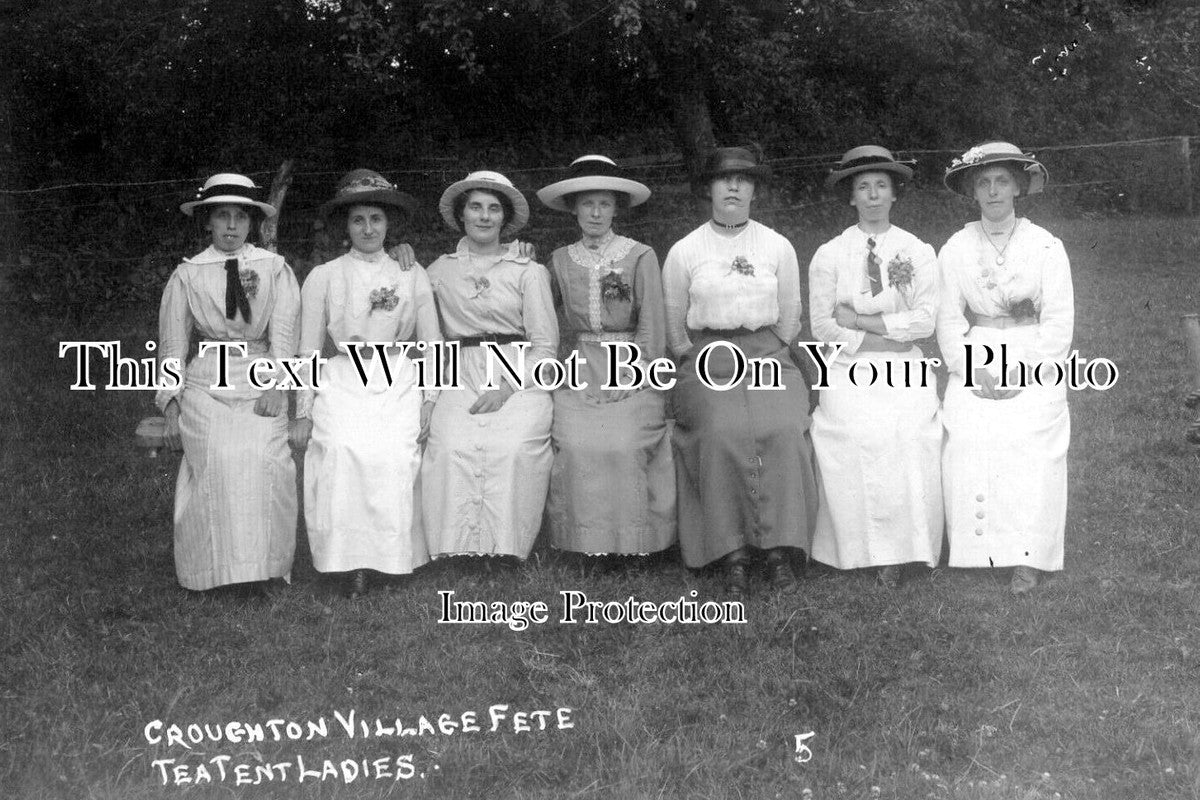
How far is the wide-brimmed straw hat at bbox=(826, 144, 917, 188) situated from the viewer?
5.65 meters

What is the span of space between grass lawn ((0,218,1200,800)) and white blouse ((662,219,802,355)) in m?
1.20

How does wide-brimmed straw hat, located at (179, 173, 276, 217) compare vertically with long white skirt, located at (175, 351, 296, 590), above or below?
above

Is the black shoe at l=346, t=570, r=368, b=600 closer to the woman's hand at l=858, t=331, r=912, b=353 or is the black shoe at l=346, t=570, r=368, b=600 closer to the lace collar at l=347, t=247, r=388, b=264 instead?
the lace collar at l=347, t=247, r=388, b=264

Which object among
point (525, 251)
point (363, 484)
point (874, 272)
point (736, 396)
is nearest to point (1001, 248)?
point (874, 272)

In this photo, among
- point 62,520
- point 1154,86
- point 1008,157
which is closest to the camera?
point 1008,157

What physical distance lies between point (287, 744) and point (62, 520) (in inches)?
122

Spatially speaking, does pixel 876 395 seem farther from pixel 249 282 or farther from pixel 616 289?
pixel 249 282

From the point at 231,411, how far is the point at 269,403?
0.17 m

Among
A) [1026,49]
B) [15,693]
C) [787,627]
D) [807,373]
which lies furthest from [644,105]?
[15,693]

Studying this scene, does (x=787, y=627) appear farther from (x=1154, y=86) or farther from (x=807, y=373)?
(x=1154, y=86)

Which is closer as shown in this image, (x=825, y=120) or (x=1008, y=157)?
(x=1008, y=157)

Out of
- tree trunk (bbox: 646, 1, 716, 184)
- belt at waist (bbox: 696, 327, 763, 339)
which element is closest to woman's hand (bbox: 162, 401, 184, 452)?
belt at waist (bbox: 696, 327, 763, 339)

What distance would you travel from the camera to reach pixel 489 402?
566 centimetres

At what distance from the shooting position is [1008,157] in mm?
5523
